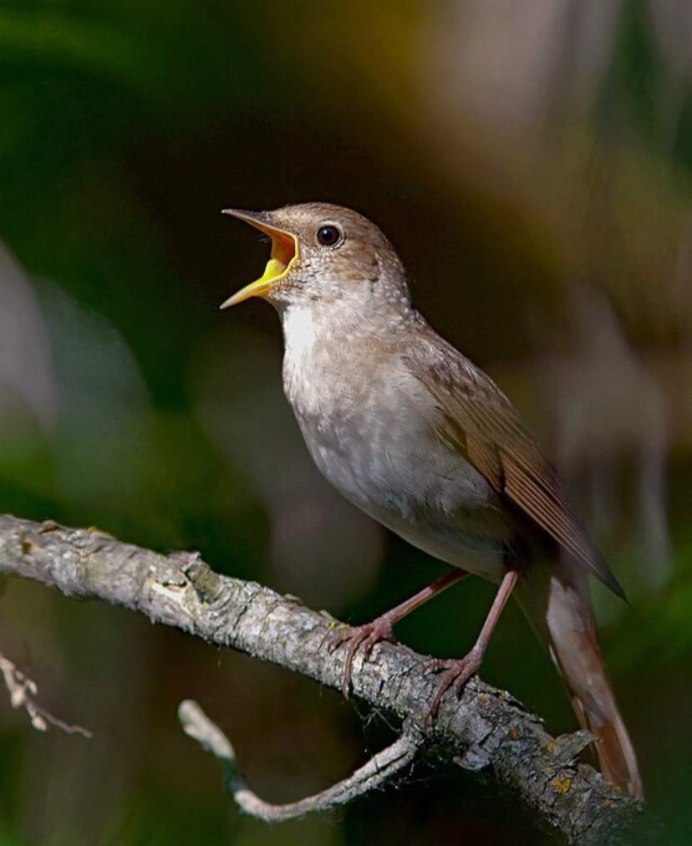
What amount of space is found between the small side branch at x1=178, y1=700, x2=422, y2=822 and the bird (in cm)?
7

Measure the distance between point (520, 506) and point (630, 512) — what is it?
0.37 ft

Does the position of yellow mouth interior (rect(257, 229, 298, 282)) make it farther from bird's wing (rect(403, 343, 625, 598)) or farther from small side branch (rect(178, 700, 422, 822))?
small side branch (rect(178, 700, 422, 822))

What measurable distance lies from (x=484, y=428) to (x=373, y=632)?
0.18 m

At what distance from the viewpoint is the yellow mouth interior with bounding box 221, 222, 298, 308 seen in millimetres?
899

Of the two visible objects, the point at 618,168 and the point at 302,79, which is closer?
the point at 618,168

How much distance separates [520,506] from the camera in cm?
90

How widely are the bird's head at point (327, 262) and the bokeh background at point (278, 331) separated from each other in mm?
26

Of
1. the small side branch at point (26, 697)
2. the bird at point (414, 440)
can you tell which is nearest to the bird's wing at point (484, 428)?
the bird at point (414, 440)

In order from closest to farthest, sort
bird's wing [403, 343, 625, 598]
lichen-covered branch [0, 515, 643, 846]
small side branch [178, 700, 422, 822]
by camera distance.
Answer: lichen-covered branch [0, 515, 643, 846] < small side branch [178, 700, 422, 822] < bird's wing [403, 343, 625, 598]

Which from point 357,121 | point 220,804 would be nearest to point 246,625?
point 220,804

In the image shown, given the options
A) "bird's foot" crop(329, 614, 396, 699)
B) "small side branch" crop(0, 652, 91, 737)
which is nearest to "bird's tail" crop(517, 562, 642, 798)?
"bird's foot" crop(329, 614, 396, 699)

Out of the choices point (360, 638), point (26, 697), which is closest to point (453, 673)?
point (360, 638)

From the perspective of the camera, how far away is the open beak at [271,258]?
873 mm

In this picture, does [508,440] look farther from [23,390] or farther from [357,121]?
[23,390]
